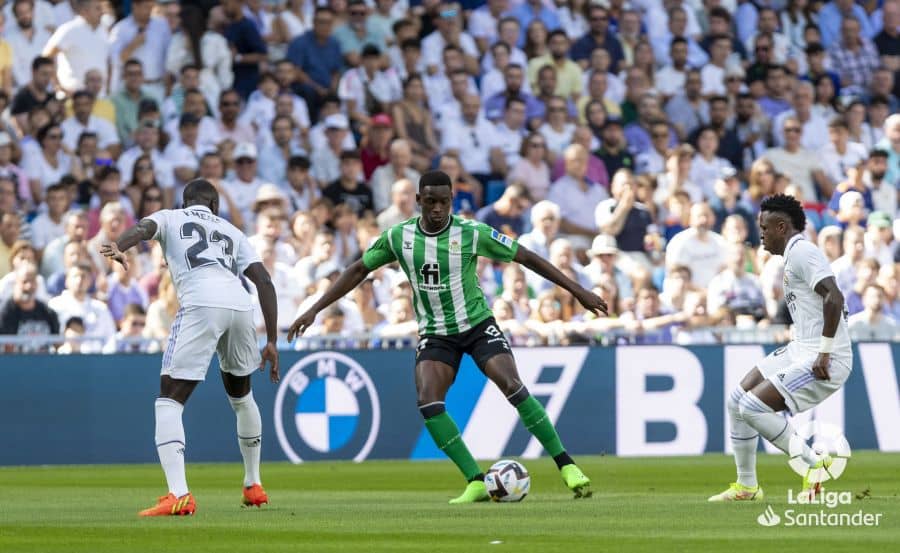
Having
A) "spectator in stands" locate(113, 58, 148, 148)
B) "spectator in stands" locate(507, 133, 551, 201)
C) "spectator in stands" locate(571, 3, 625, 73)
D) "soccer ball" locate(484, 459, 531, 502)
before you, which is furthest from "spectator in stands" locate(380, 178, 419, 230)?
"soccer ball" locate(484, 459, 531, 502)

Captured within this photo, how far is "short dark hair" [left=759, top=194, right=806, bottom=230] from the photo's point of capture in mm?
12328

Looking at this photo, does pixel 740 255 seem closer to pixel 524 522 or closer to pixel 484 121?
pixel 484 121

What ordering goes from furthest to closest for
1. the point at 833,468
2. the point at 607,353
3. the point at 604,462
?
the point at 607,353
the point at 604,462
the point at 833,468

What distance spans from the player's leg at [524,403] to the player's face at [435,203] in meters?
0.94

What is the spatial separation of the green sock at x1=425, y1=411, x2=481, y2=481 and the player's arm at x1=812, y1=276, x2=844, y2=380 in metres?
2.52

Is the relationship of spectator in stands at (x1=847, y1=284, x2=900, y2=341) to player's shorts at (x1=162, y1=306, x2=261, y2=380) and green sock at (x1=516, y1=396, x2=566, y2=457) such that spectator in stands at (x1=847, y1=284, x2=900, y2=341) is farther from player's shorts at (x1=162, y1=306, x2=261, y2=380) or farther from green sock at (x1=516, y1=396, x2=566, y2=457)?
player's shorts at (x1=162, y1=306, x2=261, y2=380)

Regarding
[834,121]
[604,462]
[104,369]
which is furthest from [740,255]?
[104,369]

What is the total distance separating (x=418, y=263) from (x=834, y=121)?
13704 mm

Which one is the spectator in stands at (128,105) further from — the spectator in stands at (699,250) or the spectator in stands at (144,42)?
the spectator in stands at (699,250)

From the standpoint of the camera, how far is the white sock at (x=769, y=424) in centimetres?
1216

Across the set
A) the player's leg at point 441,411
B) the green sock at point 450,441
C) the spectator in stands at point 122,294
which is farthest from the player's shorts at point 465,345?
the spectator in stands at point 122,294

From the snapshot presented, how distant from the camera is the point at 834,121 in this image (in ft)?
83.3

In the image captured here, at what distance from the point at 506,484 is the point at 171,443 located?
2.40 m

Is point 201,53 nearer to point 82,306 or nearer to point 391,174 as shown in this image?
point 391,174
